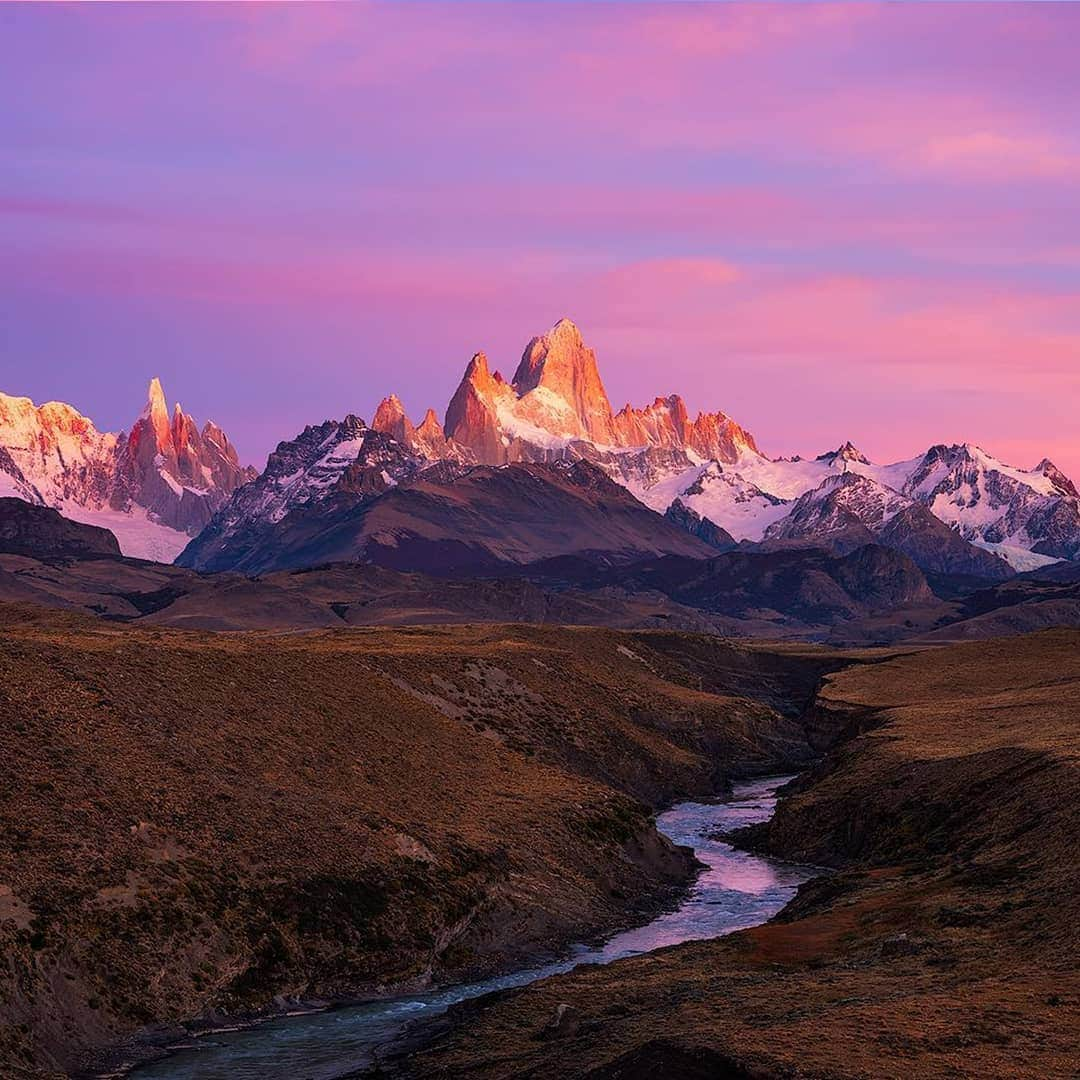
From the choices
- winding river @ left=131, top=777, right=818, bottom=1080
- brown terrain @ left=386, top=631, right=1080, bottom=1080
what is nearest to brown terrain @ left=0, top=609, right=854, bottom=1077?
winding river @ left=131, top=777, right=818, bottom=1080

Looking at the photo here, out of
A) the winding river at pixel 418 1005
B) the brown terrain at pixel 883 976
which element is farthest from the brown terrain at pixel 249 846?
the brown terrain at pixel 883 976

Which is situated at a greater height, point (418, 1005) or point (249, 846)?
point (249, 846)

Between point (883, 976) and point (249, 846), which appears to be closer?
point (883, 976)

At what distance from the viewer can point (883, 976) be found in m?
70.6

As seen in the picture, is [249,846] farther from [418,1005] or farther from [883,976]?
[883,976]

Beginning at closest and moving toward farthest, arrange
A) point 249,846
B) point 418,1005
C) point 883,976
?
point 883,976, point 418,1005, point 249,846

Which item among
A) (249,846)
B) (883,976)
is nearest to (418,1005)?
(249,846)

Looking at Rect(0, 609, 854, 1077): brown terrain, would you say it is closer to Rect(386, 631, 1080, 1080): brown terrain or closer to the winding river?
the winding river

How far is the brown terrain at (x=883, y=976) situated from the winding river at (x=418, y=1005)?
4206 millimetres

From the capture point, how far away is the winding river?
73.4 m

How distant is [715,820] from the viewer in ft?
515

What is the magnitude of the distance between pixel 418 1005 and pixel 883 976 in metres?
27.1

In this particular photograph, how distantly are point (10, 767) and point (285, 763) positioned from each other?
2445 centimetres

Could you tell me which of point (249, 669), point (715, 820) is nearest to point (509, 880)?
point (249, 669)
